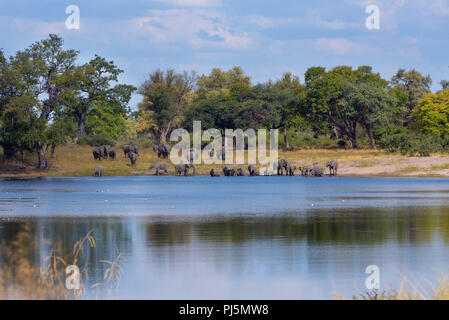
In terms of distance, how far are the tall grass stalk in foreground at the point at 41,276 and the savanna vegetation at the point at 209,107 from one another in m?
53.6

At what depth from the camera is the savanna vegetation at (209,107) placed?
75.3 metres

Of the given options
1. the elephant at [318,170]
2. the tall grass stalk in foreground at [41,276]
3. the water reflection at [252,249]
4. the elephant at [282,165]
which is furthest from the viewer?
the elephant at [282,165]

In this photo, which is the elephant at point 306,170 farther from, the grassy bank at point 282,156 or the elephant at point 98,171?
the elephant at point 98,171

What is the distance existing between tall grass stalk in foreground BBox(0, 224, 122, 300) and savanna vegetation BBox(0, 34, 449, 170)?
5356cm

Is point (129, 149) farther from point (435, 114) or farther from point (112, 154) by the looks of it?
point (435, 114)

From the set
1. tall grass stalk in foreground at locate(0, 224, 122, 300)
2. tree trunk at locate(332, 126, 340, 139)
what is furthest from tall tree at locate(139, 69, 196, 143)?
tall grass stalk in foreground at locate(0, 224, 122, 300)

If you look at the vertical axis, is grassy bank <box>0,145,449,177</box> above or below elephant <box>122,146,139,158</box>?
below

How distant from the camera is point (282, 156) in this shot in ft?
285

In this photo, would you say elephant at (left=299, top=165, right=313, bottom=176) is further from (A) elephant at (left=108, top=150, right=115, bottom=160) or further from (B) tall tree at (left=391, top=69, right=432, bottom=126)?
(B) tall tree at (left=391, top=69, right=432, bottom=126)

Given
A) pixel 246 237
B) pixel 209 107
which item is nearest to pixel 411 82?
pixel 209 107

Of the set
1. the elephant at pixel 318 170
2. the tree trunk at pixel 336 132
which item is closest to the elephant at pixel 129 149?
the elephant at pixel 318 170

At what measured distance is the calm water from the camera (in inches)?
680

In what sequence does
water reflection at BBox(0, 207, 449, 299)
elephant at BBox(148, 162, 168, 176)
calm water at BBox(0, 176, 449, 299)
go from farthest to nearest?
elephant at BBox(148, 162, 168, 176), calm water at BBox(0, 176, 449, 299), water reflection at BBox(0, 207, 449, 299)

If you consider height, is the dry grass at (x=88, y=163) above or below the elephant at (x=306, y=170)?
above
